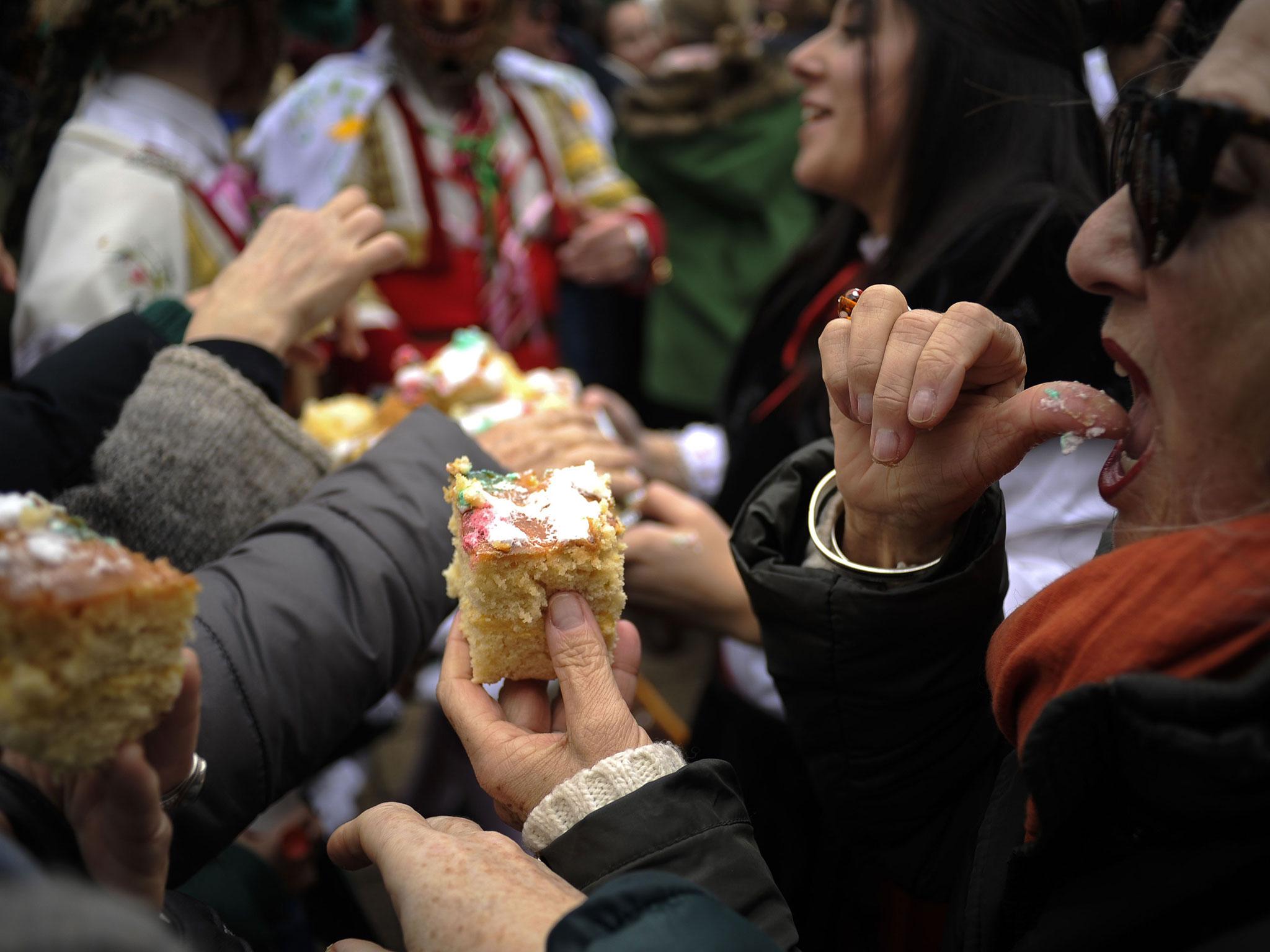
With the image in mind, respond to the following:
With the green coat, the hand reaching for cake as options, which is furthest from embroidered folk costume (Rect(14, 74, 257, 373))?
the green coat

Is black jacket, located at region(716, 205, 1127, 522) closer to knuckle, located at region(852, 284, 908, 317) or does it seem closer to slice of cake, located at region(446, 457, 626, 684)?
knuckle, located at region(852, 284, 908, 317)

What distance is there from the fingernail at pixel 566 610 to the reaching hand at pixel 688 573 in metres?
0.82

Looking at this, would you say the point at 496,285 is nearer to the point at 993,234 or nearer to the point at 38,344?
the point at 38,344

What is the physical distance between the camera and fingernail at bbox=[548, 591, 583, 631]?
122cm

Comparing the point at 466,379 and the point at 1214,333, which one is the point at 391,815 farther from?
the point at 466,379

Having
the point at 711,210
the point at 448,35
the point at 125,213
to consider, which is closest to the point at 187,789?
the point at 125,213

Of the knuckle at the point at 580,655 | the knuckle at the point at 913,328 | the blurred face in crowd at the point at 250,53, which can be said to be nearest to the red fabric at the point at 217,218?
the blurred face in crowd at the point at 250,53

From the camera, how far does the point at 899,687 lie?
1355 millimetres

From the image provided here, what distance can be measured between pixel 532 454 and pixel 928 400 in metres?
0.93

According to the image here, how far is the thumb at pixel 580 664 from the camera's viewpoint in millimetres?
1119

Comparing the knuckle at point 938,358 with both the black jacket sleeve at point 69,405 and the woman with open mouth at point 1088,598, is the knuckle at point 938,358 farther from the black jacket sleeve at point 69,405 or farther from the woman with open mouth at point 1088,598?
the black jacket sleeve at point 69,405

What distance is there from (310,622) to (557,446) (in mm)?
721

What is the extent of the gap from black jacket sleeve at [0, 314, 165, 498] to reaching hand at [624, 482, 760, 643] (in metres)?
1.05

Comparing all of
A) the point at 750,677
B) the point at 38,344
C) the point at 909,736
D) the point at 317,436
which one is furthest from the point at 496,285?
the point at 909,736
